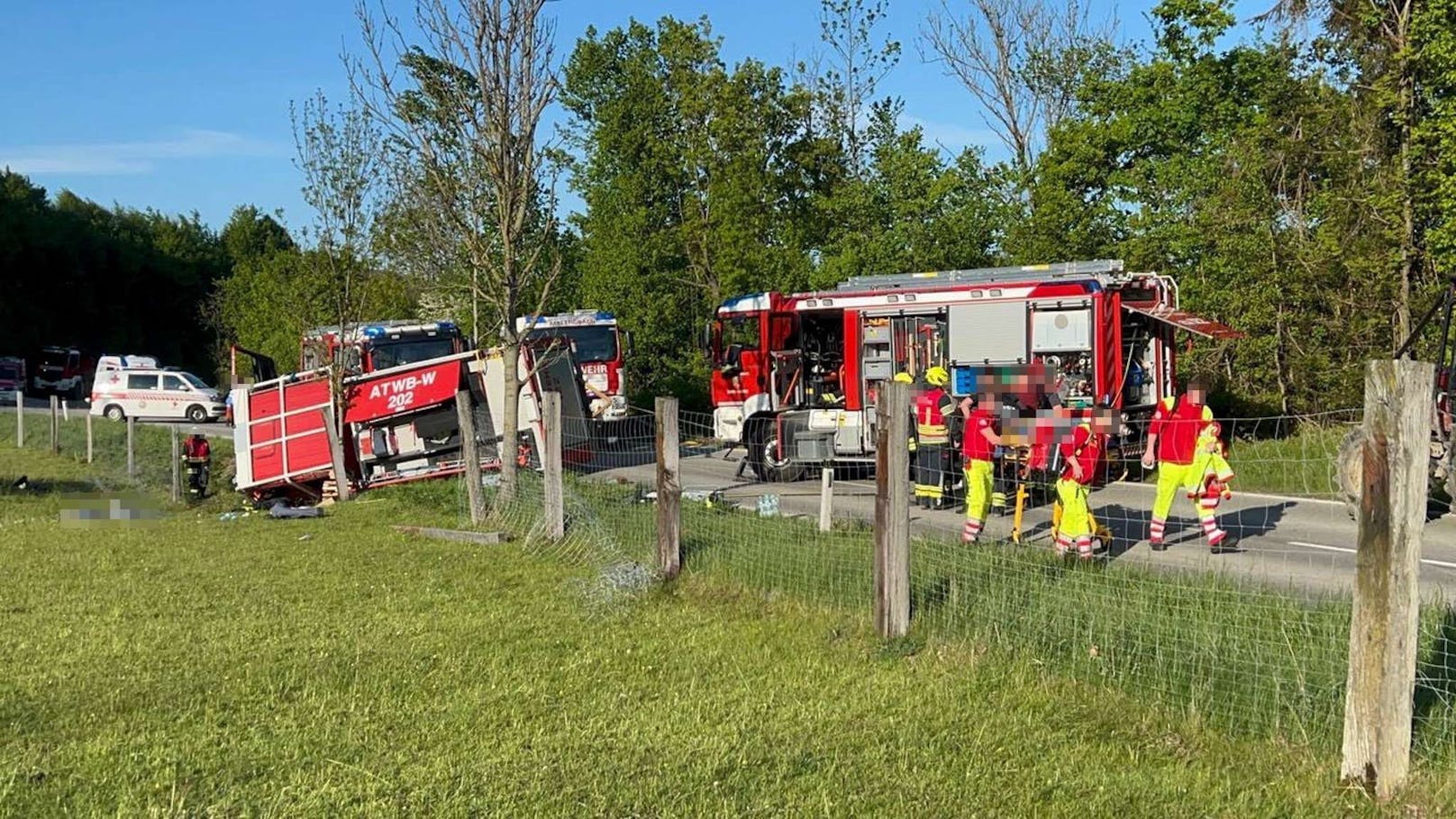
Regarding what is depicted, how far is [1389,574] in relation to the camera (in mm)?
4594

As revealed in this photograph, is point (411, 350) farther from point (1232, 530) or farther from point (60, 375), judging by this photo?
point (60, 375)

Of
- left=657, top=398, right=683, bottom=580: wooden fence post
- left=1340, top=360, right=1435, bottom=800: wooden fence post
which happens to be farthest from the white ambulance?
left=1340, top=360, right=1435, bottom=800: wooden fence post

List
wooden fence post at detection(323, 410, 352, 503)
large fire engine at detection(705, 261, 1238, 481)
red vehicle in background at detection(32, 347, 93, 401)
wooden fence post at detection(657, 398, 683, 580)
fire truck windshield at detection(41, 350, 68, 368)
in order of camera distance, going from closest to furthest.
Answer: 1. wooden fence post at detection(657, 398, 683, 580)
2. large fire engine at detection(705, 261, 1238, 481)
3. wooden fence post at detection(323, 410, 352, 503)
4. red vehicle in background at detection(32, 347, 93, 401)
5. fire truck windshield at detection(41, 350, 68, 368)

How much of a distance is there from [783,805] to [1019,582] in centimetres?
348

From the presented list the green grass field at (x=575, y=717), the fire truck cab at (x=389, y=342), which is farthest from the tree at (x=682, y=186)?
the green grass field at (x=575, y=717)

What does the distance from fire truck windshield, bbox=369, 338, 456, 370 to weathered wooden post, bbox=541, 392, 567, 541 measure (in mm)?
11610

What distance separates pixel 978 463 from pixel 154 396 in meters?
35.3

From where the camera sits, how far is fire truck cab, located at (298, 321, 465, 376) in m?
20.8

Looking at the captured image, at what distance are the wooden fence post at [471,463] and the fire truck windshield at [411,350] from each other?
8915 mm

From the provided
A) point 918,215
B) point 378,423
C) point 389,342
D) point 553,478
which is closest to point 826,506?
point 553,478

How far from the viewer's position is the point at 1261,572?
904 centimetres

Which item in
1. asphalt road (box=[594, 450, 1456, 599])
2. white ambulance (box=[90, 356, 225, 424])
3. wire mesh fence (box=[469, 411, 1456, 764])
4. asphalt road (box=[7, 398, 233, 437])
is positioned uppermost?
white ambulance (box=[90, 356, 225, 424])

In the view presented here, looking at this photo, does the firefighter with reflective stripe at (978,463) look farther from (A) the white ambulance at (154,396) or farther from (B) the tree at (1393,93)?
(A) the white ambulance at (154,396)

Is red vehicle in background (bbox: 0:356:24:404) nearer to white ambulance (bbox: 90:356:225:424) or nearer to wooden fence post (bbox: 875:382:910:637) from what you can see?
white ambulance (bbox: 90:356:225:424)
